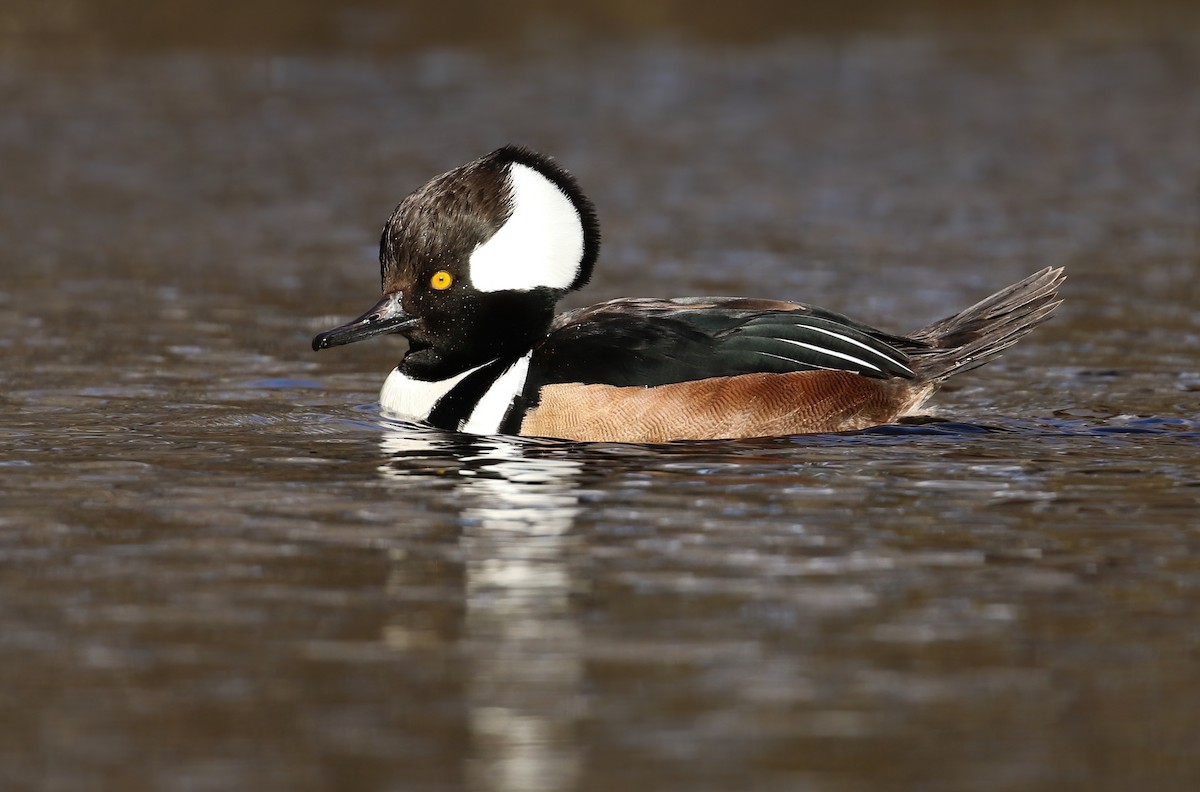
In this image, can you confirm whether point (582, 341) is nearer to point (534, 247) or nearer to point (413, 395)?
point (534, 247)

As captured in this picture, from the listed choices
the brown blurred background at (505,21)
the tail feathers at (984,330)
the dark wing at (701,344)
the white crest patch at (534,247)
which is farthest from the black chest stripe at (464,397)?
the brown blurred background at (505,21)

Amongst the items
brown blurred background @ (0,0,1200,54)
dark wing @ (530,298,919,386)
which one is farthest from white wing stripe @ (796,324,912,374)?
brown blurred background @ (0,0,1200,54)

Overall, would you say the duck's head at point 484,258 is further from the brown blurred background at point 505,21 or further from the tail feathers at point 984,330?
the brown blurred background at point 505,21

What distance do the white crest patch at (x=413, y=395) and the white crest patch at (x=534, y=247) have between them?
18.0 inches

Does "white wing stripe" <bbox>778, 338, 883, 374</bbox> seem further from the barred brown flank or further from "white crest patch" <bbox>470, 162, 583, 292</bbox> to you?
"white crest patch" <bbox>470, 162, 583, 292</bbox>

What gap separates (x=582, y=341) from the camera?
8586mm

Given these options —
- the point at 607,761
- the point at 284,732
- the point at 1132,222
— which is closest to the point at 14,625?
the point at 284,732

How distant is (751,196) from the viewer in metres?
16.8

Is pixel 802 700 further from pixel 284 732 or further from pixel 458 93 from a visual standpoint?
pixel 458 93

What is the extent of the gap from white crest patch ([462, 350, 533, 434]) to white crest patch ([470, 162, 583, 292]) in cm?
41

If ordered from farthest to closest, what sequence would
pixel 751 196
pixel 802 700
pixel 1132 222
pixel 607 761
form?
pixel 751 196, pixel 1132 222, pixel 802 700, pixel 607 761

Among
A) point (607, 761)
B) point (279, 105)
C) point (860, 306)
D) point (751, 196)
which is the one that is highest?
→ point (279, 105)

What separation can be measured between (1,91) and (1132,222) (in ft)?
37.5

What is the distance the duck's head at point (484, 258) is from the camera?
8930mm
